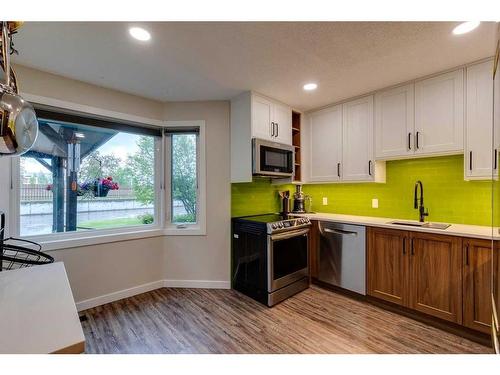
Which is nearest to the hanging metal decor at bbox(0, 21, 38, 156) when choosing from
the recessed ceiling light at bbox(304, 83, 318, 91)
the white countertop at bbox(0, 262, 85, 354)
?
the white countertop at bbox(0, 262, 85, 354)

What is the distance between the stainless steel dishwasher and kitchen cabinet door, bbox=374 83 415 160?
3.08 ft

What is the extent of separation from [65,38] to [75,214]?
5.55 ft

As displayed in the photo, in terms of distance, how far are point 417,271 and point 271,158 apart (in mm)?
1861

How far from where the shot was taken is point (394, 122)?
2654mm

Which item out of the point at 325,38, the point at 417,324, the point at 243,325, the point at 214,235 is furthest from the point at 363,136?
the point at 243,325

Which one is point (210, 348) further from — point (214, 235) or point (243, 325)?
point (214, 235)

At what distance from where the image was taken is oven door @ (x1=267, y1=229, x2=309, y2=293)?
2582mm

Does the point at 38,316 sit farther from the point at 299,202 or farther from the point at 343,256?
the point at 299,202

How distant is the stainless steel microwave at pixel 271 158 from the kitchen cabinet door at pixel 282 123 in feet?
0.37

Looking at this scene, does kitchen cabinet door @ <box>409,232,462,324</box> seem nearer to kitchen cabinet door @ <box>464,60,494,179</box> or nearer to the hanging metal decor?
kitchen cabinet door @ <box>464,60,494,179</box>

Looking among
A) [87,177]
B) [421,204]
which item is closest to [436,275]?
[421,204]

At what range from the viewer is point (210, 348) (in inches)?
74.7

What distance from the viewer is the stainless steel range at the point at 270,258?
102 inches

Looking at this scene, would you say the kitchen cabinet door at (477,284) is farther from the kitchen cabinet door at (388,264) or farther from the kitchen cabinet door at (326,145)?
the kitchen cabinet door at (326,145)
